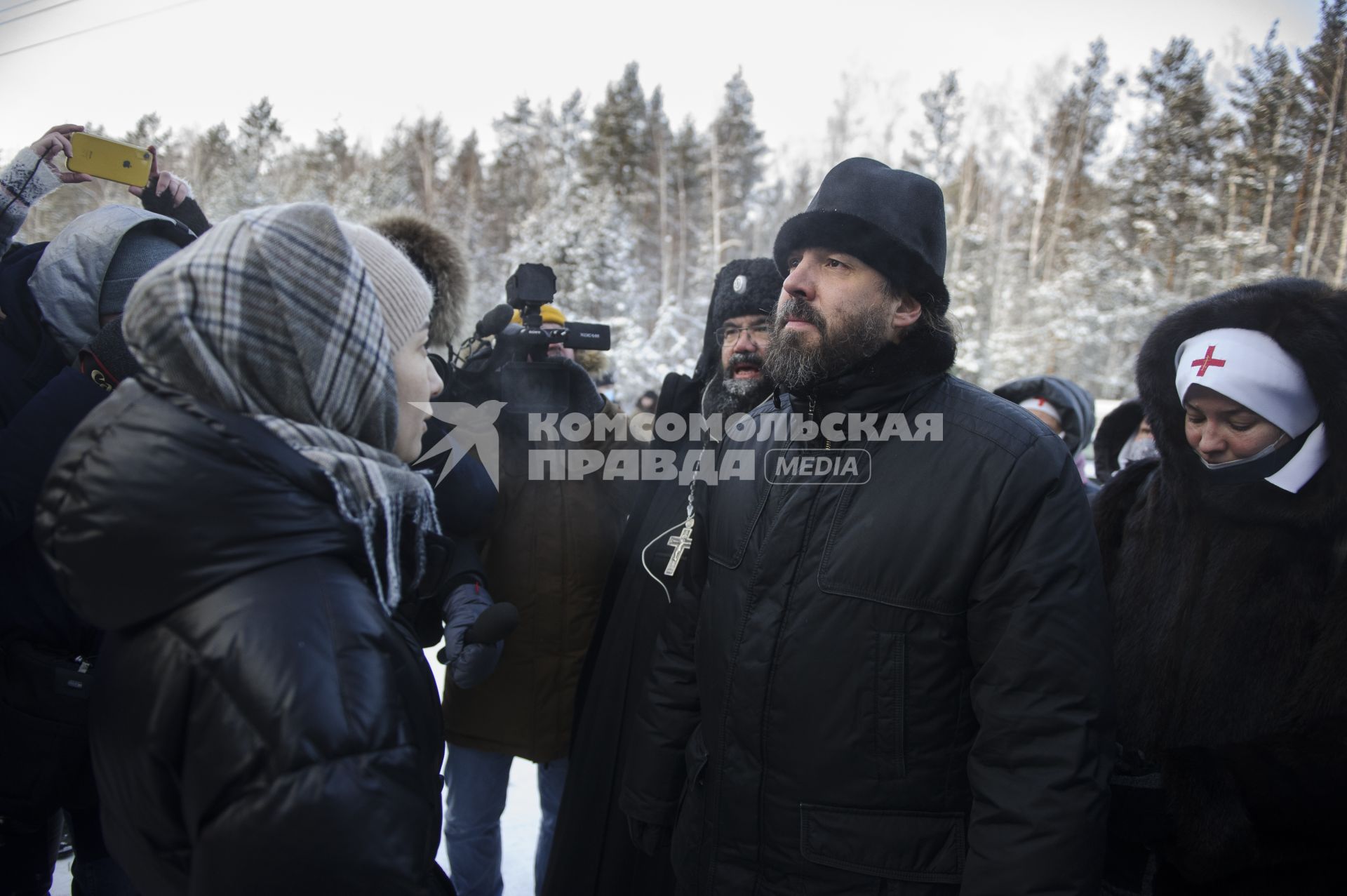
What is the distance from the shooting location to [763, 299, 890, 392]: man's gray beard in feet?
5.70

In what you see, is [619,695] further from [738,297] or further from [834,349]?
[738,297]

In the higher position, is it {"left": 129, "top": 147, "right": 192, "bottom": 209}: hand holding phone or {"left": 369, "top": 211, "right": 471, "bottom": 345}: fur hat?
{"left": 129, "top": 147, "right": 192, "bottom": 209}: hand holding phone

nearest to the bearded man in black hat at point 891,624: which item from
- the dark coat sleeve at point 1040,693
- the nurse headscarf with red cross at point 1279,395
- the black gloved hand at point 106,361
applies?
the dark coat sleeve at point 1040,693

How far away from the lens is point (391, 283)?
1.30m

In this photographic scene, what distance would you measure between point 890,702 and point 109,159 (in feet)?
8.72

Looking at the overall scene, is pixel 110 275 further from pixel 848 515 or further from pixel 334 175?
pixel 334 175

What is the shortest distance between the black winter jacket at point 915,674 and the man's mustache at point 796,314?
17 centimetres

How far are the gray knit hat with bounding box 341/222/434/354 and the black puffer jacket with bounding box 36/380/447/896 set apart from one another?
1.24ft

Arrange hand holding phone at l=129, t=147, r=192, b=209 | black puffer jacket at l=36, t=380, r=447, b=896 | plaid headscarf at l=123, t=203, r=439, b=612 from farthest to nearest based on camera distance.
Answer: hand holding phone at l=129, t=147, r=192, b=209, plaid headscarf at l=123, t=203, r=439, b=612, black puffer jacket at l=36, t=380, r=447, b=896

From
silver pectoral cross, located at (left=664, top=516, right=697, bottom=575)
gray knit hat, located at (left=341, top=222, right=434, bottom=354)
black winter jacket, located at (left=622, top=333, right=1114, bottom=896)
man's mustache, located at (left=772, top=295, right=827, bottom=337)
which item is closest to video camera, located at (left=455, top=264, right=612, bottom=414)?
silver pectoral cross, located at (left=664, top=516, right=697, bottom=575)

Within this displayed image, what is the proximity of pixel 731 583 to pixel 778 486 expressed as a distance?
0.25 meters

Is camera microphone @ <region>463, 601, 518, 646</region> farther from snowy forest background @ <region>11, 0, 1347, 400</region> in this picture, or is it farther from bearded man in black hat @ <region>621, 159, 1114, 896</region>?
snowy forest background @ <region>11, 0, 1347, 400</region>

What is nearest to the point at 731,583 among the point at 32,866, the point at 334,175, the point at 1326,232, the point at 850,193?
the point at 850,193

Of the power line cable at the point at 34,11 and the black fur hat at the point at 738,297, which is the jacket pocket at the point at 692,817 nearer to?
the black fur hat at the point at 738,297
